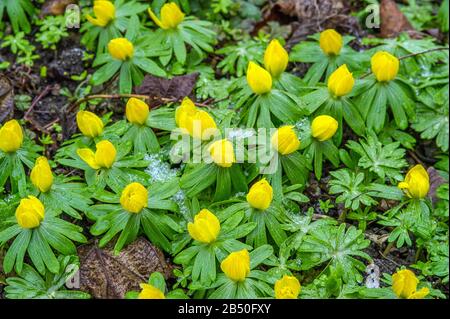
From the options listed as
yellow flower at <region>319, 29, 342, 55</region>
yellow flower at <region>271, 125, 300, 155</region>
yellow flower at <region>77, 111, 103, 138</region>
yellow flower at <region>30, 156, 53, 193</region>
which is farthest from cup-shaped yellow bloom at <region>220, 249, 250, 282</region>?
yellow flower at <region>319, 29, 342, 55</region>

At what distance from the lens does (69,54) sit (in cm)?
397

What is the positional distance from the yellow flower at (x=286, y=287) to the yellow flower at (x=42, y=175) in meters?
1.14

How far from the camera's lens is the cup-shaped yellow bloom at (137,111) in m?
3.04

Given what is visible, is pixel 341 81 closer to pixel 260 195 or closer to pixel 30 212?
pixel 260 195

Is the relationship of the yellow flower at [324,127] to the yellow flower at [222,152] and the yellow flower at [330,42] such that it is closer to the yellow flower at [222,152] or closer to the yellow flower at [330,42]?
the yellow flower at [222,152]

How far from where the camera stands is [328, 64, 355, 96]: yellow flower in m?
3.06

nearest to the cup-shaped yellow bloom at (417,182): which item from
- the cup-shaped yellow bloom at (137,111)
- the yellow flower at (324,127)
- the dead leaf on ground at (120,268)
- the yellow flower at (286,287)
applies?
the yellow flower at (324,127)

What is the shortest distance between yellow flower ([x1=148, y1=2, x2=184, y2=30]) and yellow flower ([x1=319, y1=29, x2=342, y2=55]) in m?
0.82

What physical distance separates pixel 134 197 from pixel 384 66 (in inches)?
57.2

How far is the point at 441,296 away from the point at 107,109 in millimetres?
2091

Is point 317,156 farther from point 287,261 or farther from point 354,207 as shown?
point 287,261

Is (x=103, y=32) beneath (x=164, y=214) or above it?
above
